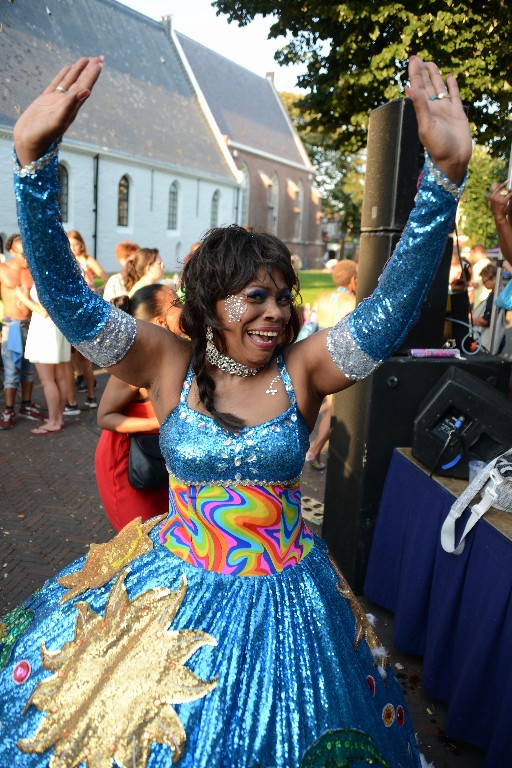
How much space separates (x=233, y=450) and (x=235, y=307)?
411 mm

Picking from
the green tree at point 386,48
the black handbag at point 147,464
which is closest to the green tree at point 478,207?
the green tree at point 386,48

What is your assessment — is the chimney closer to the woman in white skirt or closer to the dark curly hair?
the woman in white skirt

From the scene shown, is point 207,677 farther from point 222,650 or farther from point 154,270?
point 154,270

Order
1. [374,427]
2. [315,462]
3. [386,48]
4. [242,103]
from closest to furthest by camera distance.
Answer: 1. [374,427]
2. [315,462]
3. [386,48]
4. [242,103]

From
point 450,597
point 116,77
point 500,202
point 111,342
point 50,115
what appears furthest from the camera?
point 116,77

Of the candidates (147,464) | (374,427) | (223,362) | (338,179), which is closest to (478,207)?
(374,427)

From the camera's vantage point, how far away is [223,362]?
1983 mm

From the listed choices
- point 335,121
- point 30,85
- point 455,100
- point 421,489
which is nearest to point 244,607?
point 455,100

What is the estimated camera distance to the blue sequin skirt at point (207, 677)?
61.0 inches

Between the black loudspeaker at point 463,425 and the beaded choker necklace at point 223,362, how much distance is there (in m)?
1.65

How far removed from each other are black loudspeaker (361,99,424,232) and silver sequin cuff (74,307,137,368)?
2.56 m

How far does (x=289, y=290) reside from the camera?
197 centimetres

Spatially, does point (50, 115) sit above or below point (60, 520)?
above

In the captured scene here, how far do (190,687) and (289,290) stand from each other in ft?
3.68
